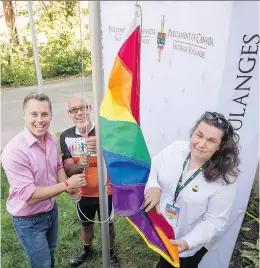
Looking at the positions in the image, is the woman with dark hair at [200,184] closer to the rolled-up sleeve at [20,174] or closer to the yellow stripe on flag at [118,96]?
the yellow stripe on flag at [118,96]

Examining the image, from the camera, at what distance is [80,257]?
8.99 ft

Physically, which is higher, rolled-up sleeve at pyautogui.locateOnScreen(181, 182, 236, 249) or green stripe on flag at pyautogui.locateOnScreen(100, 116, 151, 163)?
green stripe on flag at pyautogui.locateOnScreen(100, 116, 151, 163)

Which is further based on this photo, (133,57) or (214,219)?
(214,219)

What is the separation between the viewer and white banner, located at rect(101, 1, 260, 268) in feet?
5.59

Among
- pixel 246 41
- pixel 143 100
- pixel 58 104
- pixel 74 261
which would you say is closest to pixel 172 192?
pixel 246 41

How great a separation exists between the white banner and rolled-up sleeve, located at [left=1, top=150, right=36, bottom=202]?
3.23ft

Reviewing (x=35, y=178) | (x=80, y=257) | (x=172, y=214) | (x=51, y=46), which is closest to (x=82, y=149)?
(x=35, y=178)

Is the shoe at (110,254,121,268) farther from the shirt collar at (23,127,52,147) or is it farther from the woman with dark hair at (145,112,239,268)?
the shirt collar at (23,127,52,147)

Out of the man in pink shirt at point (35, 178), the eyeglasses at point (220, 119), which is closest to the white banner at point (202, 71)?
the eyeglasses at point (220, 119)

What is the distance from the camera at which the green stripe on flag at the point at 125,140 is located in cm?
133

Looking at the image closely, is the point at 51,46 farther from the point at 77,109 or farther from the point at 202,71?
the point at 202,71

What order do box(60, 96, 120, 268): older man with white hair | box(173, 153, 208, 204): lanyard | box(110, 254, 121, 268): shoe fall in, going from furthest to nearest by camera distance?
box(110, 254, 121, 268): shoe, box(60, 96, 120, 268): older man with white hair, box(173, 153, 208, 204): lanyard

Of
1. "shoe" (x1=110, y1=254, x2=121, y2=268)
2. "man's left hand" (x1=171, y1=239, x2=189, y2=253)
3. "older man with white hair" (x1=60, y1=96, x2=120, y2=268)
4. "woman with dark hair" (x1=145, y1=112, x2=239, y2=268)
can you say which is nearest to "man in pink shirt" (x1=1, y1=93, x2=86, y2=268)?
"older man with white hair" (x1=60, y1=96, x2=120, y2=268)

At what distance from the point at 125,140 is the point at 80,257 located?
1.84m
